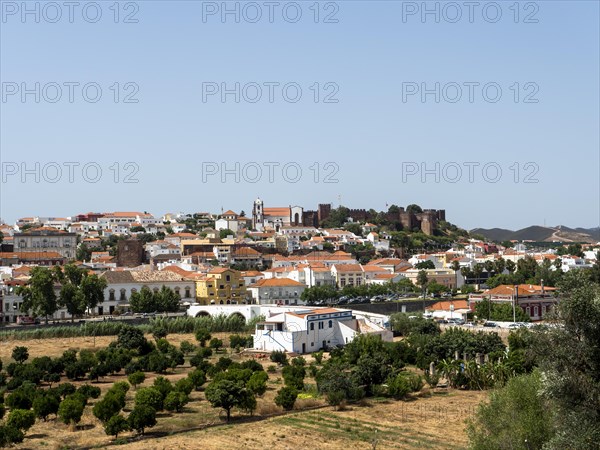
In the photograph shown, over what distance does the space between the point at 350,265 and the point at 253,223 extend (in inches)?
1714

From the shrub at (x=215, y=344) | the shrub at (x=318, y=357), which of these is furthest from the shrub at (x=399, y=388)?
the shrub at (x=215, y=344)

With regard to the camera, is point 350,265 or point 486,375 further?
point 350,265

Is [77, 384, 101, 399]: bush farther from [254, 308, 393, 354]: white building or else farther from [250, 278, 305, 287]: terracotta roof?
[250, 278, 305, 287]: terracotta roof

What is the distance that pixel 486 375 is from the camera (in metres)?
32.8

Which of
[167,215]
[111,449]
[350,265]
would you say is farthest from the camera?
[167,215]

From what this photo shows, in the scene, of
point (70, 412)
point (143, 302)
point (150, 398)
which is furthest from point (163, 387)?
point (143, 302)

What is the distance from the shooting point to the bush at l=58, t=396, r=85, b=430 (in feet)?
83.4

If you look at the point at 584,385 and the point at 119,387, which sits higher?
the point at 584,385

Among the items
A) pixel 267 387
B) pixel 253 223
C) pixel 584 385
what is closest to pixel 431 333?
pixel 267 387

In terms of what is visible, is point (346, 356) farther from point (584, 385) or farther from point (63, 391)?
point (584, 385)

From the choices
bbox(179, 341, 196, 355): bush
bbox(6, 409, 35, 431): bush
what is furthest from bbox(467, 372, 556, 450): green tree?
bbox(179, 341, 196, 355): bush

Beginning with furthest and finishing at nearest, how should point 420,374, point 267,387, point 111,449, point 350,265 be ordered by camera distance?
point 350,265
point 420,374
point 267,387
point 111,449

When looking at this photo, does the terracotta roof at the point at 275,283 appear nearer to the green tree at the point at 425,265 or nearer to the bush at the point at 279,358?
the green tree at the point at 425,265

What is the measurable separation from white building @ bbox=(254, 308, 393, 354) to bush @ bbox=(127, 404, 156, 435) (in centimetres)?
1786
